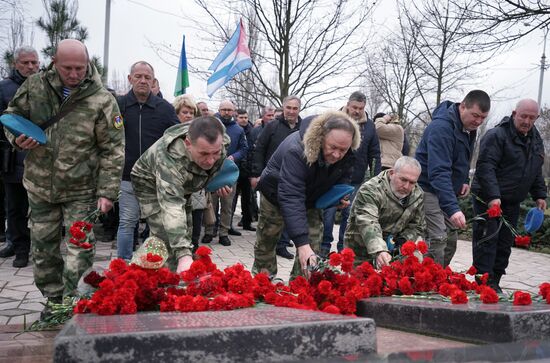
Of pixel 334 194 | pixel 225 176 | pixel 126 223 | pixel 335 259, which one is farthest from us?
pixel 126 223

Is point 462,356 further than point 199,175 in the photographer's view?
No

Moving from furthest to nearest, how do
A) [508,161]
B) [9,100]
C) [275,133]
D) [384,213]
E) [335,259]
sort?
[275,133], [9,100], [508,161], [384,213], [335,259]

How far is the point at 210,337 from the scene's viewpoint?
6.59 feet

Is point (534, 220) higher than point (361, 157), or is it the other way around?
point (361, 157)

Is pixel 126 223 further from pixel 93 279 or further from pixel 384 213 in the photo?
pixel 384 213

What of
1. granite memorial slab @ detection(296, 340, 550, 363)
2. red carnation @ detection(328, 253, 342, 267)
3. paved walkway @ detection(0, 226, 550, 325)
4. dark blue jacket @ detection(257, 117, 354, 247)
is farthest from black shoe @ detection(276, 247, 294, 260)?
granite memorial slab @ detection(296, 340, 550, 363)

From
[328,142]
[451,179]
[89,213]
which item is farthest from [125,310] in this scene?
[451,179]

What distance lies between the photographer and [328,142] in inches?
150

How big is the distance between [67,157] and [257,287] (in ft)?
5.79

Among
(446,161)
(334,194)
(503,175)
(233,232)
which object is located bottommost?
(233,232)

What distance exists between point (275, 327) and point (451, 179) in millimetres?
3490

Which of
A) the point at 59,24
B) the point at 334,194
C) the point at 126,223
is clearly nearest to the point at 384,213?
the point at 334,194

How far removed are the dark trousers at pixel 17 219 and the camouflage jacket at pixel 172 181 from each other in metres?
2.25

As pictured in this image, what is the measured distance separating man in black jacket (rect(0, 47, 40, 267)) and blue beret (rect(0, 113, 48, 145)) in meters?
2.10
